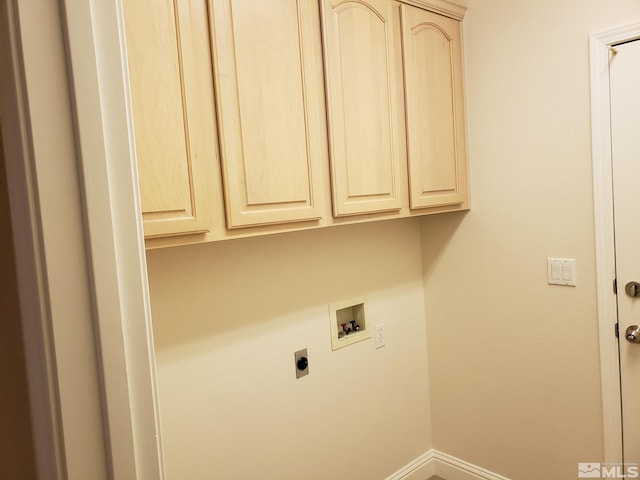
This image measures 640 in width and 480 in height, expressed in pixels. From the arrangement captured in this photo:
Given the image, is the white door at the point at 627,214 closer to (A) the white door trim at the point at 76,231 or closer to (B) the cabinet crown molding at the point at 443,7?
(B) the cabinet crown molding at the point at 443,7

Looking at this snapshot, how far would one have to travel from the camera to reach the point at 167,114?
48.5 inches

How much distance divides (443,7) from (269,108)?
1.09m

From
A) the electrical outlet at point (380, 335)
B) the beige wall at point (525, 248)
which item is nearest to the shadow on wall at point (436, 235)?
the beige wall at point (525, 248)

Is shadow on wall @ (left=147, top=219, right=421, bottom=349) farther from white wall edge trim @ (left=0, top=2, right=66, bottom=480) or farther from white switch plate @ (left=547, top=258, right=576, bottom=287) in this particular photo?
white wall edge trim @ (left=0, top=2, right=66, bottom=480)

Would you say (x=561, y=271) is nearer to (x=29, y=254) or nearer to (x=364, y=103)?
(x=364, y=103)

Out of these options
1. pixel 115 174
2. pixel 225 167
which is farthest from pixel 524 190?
pixel 115 174

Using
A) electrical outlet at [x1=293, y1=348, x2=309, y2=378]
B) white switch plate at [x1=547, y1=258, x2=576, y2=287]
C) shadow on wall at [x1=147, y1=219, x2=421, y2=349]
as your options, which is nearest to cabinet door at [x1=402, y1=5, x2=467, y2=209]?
shadow on wall at [x1=147, y1=219, x2=421, y2=349]

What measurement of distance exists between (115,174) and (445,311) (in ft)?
6.97

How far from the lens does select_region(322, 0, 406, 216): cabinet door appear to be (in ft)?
5.43

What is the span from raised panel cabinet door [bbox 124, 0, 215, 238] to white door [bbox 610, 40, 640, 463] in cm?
152

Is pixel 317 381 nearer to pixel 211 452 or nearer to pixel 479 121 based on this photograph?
pixel 211 452

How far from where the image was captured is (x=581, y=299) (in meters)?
1.94

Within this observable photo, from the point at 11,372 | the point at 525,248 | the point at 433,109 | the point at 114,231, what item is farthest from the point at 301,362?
the point at 114,231

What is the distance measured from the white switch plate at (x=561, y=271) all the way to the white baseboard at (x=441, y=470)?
103cm
